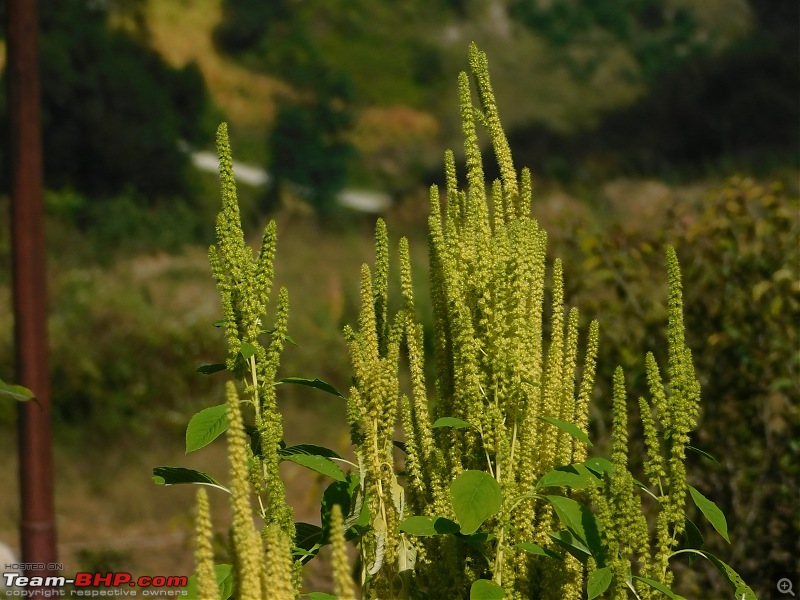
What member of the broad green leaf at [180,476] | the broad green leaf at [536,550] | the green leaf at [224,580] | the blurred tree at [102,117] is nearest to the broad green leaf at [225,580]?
the green leaf at [224,580]

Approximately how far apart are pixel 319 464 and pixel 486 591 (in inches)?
10.7

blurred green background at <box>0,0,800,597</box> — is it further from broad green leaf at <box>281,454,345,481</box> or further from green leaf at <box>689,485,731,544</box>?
broad green leaf at <box>281,454,345,481</box>

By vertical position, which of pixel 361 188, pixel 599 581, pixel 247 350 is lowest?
pixel 599 581

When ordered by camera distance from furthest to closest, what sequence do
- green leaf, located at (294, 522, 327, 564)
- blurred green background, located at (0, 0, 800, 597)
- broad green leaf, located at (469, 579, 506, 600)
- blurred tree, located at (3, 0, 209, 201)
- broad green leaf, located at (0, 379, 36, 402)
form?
blurred tree, located at (3, 0, 209, 201) < blurred green background, located at (0, 0, 800, 597) < green leaf, located at (294, 522, 327, 564) < broad green leaf, located at (469, 579, 506, 600) < broad green leaf, located at (0, 379, 36, 402)

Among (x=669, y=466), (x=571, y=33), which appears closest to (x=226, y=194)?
(x=669, y=466)

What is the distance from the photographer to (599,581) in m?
1.29

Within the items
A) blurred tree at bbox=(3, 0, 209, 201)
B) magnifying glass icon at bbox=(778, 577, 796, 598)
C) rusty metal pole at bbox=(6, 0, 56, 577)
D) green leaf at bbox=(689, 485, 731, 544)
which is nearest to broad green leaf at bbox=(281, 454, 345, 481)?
green leaf at bbox=(689, 485, 731, 544)

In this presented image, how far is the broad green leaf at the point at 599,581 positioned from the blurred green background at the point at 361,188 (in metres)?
2.12

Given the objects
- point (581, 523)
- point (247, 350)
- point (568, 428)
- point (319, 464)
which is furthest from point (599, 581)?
point (247, 350)

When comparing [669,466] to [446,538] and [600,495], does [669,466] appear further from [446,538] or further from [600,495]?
[446,538]

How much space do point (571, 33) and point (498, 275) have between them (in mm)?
12761

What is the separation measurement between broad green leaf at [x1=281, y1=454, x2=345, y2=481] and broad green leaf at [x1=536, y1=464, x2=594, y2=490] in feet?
0.85

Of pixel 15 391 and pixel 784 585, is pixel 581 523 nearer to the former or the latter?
pixel 15 391

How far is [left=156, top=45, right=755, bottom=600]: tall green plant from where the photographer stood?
4.47ft
